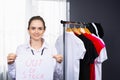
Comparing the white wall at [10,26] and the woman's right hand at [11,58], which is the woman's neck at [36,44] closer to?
the woman's right hand at [11,58]

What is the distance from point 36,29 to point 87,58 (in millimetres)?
727

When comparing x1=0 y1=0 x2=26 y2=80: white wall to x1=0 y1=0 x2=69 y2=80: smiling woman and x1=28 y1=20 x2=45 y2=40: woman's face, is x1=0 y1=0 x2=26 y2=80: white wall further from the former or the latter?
x1=28 y1=20 x2=45 y2=40: woman's face

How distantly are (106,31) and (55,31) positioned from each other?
0.84 meters

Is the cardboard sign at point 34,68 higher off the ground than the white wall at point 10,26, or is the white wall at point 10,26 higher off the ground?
the white wall at point 10,26

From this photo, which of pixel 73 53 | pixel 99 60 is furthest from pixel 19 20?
pixel 99 60

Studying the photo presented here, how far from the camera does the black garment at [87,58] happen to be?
237 cm

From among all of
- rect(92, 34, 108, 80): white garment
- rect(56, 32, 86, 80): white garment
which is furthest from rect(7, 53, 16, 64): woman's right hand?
rect(92, 34, 108, 80): white garment

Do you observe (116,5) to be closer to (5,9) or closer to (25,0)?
(25,0)

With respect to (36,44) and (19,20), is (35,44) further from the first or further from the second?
(19,20)

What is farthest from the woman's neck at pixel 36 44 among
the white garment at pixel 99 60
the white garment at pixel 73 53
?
the white garment at pixel 99 60

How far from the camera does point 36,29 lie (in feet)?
6.34

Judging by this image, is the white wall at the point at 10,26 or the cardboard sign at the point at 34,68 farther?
the white wall at the point at 10,26

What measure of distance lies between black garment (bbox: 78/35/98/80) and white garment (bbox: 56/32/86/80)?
65 mm

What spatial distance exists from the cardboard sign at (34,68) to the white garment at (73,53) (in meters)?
0.44
